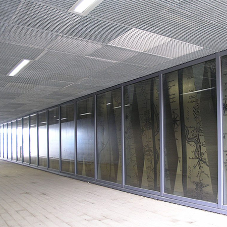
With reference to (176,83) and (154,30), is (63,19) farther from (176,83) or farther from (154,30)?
(176,83)

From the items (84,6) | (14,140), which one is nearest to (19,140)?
(14,140)

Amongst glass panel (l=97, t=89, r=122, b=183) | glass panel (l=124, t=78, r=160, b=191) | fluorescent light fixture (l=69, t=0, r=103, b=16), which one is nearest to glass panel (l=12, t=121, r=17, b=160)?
glass panel (l=97, t=89, r=122, b=183)

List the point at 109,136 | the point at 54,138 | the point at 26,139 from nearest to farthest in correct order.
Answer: the point at 109,136 < the point at 54,138 < the point at 26,139

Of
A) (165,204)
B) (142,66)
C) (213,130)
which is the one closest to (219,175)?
(213,130)

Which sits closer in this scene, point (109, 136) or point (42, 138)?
point (109, 136)

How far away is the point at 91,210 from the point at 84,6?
3.61 meters

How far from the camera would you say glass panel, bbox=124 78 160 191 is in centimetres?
598

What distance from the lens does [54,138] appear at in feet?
36.7

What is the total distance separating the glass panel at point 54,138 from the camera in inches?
429

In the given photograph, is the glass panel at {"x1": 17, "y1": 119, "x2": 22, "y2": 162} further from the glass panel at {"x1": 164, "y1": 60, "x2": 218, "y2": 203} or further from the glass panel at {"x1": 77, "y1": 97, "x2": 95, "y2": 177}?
the glass panel at {"x1": 164, "y1": 60, "x2": 218, "y2": 203}

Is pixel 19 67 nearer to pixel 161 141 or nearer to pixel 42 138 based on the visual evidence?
pixel 161 141

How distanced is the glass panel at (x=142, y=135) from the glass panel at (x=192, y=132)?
0.36 meters

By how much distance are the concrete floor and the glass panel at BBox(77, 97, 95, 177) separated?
4.76 ft

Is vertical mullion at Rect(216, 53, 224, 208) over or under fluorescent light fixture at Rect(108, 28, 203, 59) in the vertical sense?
under
